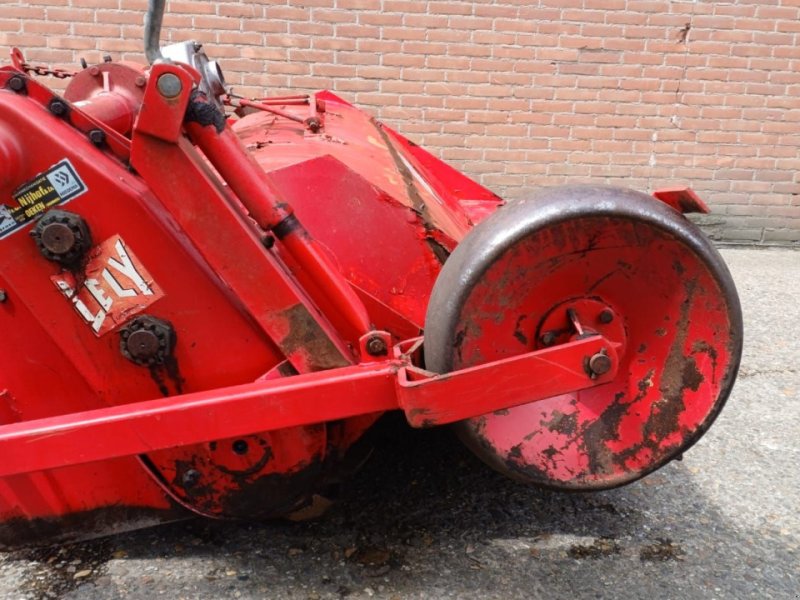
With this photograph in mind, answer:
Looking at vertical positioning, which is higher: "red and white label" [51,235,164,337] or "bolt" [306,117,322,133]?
"bolt" [306,117,322,133]

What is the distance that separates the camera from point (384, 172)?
2377 millimetres

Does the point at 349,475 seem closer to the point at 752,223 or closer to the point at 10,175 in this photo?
the point at 10,175

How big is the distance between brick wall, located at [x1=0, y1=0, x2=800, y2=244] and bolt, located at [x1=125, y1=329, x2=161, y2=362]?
400 centimetres

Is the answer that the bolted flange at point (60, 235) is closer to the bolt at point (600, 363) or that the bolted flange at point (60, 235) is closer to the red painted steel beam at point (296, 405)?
the red painted steel beam at point (296, 405)

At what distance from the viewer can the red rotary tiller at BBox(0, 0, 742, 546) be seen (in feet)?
5.37

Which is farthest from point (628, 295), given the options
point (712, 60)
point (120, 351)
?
point (712, 60)

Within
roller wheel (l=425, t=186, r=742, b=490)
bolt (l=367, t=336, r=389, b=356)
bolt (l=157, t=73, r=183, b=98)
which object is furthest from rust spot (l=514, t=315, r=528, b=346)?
bolt (l=157, t=73, r=183, b=98)

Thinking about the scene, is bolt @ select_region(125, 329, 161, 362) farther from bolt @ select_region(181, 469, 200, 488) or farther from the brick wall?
the brick wall

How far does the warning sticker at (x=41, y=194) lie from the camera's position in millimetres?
1650

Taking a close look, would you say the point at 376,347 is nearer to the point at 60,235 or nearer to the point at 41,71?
the point at 60,235

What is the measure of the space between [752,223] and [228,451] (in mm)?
5481

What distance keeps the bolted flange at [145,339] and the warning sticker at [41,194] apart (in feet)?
1.08

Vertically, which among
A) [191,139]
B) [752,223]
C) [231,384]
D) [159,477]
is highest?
[191,139]

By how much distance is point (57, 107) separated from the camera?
1.70 m
